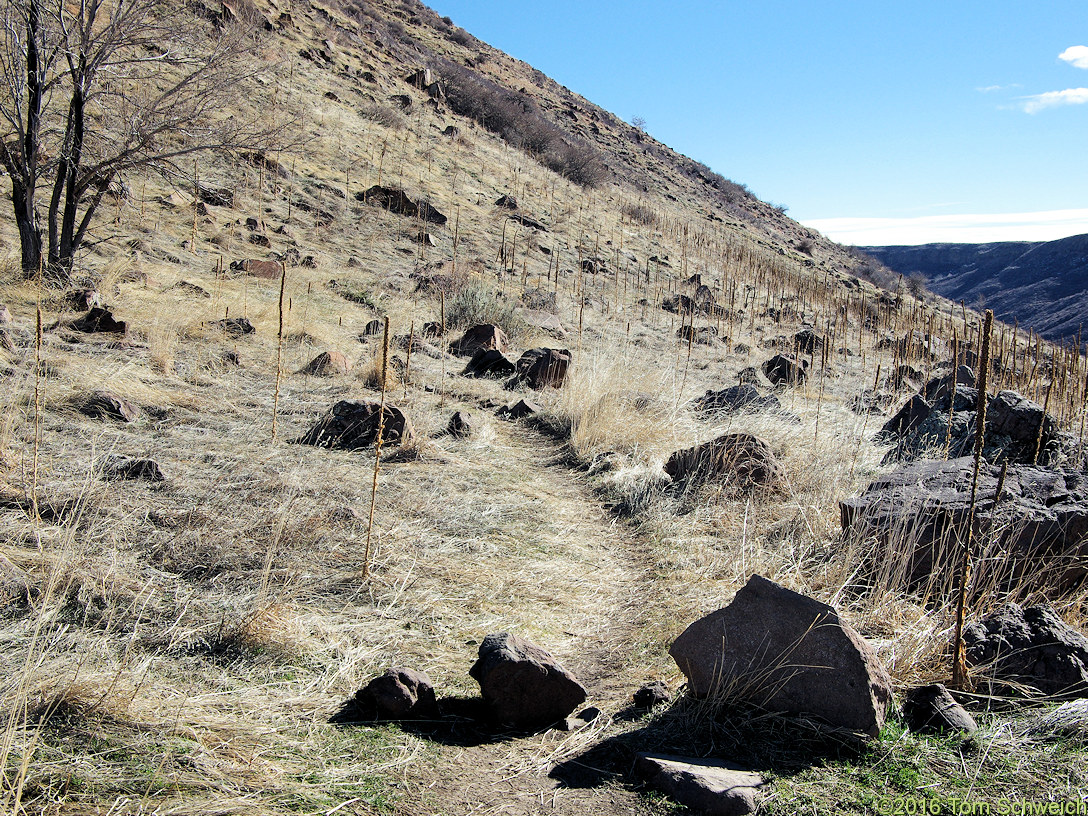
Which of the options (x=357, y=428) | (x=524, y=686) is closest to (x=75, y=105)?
(x=357, y=428)

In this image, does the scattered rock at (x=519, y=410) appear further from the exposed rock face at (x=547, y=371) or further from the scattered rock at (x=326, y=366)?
the scattered rock at (x=326, y=366)

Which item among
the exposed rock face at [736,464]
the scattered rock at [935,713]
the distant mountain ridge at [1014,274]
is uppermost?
the distant mountain ridge at [1014,274]

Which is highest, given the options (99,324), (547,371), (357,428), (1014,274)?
(1014,274)

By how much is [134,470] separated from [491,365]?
5189mm

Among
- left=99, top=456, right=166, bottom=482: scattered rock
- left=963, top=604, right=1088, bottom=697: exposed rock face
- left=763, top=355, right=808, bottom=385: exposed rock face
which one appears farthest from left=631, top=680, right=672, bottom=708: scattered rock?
left=763, top=355, right=808, bottom=385: exposed rock face

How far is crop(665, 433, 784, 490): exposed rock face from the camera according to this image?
16.7 feet

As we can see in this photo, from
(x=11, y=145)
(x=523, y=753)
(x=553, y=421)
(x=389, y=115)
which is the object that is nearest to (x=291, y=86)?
(x=389, y=115)

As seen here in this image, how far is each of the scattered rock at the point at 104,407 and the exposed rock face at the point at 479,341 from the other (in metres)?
5.07

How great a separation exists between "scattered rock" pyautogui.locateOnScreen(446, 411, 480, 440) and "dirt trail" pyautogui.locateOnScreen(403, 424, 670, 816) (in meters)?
1.80

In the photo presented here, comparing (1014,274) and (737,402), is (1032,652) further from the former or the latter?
(1014,274)

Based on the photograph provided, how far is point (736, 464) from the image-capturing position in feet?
16.9

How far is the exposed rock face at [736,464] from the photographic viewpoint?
201 inches

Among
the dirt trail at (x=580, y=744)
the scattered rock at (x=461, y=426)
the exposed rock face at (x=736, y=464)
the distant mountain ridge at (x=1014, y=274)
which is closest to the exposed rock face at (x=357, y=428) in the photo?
the scattered rock at (x=461, y=426)

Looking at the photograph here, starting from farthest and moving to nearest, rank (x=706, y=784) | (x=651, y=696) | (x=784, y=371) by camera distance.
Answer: (x=784, y=371)
(x=651, y=696)
(x=706, y=784)
